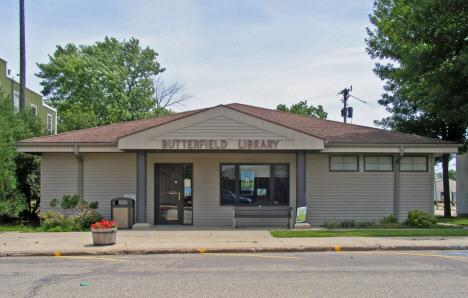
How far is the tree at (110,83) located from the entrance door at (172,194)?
68.8ft

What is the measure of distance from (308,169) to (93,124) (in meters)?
23.7

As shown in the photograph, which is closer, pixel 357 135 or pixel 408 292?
pixel 408 292

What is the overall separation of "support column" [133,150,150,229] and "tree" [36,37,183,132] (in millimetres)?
21721

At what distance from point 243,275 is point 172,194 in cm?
886

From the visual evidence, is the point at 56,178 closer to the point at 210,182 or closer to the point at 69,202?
the point at 69,202

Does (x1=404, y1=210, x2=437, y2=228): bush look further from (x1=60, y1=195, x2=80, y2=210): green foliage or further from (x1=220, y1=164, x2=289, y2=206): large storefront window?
(x1=60, y1=195, x2=80, y2=210): green foliage

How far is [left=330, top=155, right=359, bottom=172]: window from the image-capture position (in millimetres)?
17031

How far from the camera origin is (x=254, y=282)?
7664 millimetres

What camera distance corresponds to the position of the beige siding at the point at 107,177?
1662 cm

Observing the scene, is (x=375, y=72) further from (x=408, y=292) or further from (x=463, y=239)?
(x=408, y=292)

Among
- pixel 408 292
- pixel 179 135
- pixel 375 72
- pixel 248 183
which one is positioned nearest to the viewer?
pixel 408 292

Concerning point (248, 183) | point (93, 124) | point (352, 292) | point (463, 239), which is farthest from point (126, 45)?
point (352, 292)

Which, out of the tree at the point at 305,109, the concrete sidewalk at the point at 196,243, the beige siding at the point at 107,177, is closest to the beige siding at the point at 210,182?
the beige siding at the point at 107,177

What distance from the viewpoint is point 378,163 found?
17.1 m
